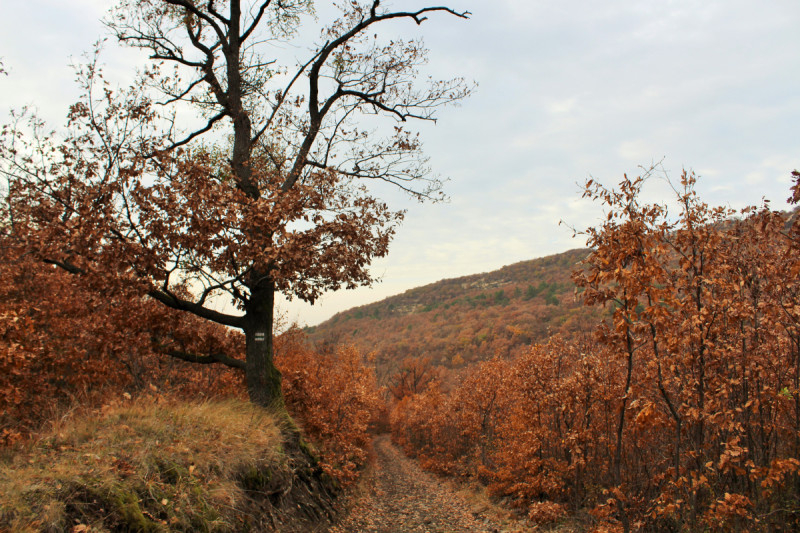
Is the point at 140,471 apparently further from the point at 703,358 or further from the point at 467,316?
the point at 467,316

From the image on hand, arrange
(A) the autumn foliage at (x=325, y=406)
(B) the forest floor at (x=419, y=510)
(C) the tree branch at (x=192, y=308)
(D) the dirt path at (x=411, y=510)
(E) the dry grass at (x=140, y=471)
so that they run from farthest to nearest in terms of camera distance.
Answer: (A) the autumn foliage at (x=325, y=406), (B) the forest floor at (x=419, y=510), (D) the dirt path at (x=411, y=510), (C) the tree branch at (x=192, y=308), (E) the dry grass at (x=140, y=471)

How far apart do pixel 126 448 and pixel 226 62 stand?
9.82 meters

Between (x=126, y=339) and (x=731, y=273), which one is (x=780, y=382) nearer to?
(x=731, y=273)

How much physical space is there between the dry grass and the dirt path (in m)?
3.35

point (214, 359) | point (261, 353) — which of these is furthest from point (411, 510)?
point (214, 359)

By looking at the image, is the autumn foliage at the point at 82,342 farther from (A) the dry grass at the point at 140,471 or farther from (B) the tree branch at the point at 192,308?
(A) the dry grass at the point at 140,471

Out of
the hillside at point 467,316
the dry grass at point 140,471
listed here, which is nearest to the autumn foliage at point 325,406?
the dry grass at point 140,471

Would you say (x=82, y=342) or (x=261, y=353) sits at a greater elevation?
(x=82, y=342)

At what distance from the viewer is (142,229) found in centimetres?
791

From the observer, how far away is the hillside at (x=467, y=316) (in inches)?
2675

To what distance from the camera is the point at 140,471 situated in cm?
499

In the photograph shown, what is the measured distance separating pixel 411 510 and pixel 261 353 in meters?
9.16

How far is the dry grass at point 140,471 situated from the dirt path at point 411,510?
11.0ft

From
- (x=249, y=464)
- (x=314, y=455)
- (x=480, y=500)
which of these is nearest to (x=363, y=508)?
(x=314, y=455)
